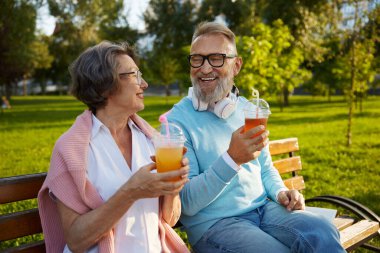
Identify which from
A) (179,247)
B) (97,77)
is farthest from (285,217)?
(97,77)

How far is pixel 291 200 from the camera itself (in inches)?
118

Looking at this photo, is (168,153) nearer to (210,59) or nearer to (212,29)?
(210,59)

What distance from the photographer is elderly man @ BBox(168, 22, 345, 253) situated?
102 inches

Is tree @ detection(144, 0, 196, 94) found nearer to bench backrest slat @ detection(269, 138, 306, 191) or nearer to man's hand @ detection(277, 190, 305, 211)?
bench backrest slat @ detection(269, 138, 306, 191)

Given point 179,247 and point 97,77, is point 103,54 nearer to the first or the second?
point 97,77

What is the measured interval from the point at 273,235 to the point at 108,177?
1.21 m

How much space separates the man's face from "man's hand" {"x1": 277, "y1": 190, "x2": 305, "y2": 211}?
0.84 metres

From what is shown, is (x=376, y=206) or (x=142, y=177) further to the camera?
(x=376, y=206)

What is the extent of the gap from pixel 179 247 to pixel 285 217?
76 cm

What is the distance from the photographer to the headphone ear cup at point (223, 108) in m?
3.10

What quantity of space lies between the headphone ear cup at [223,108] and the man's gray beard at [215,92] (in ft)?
0.17

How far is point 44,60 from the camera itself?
40.6 meters

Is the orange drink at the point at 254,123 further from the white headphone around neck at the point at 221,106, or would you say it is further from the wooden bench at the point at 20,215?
the wooden bench at the point at 20,215

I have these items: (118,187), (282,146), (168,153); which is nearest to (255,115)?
(168,153)
